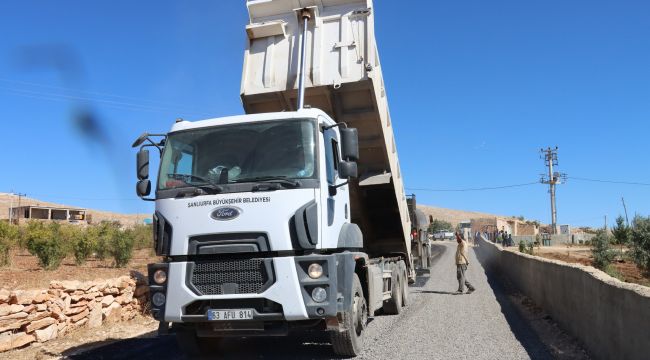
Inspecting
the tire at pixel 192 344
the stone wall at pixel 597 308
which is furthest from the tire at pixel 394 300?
the tire at pixel 192 344

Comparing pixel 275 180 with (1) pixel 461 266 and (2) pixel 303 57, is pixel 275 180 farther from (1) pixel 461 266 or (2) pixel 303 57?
(1) pixel 461 266

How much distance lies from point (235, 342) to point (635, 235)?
1992 cm

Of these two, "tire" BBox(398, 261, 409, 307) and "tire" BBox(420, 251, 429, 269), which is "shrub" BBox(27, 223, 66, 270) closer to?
"tire" BBox(398, 261, 409, 307)

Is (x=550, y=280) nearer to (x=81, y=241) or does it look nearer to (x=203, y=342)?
(x=203, y=342)

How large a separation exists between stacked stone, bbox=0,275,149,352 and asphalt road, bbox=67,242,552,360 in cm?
101

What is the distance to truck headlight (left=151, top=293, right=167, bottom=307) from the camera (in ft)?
19.5

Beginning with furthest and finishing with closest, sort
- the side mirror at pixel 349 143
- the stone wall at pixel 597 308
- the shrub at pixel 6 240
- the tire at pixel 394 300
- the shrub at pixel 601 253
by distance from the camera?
the shrub at pixel 601 253 → the shrub at pixel 6 240 → the tire at pixel 394 300 → the side mirror at pixel 349 143 → the stone wall at pixel 597 308

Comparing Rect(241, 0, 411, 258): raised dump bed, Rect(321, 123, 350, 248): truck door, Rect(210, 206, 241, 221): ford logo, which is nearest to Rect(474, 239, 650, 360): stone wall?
Rect(321, 123, 350, 248): truck door

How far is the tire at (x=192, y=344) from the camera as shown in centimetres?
664

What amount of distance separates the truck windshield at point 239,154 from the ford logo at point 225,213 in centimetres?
37

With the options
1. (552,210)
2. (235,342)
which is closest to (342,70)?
(235,342)

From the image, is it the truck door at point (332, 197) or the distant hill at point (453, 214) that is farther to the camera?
the distant hill at point (453, 214)

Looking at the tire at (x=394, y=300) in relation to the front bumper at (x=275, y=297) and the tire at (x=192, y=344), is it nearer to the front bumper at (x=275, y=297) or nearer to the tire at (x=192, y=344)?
the tire at (x=192, y=344)

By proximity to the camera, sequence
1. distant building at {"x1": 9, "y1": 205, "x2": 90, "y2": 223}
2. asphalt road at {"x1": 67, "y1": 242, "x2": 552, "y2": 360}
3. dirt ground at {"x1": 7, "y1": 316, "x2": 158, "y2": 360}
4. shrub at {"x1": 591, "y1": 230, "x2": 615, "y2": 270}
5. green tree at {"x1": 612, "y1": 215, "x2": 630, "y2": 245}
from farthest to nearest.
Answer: distant building at {"x1": 9, "y1": 205, "x2": 90, "y2": 223}, green tree at {"x1": 612, "y1": 215, "x2": 630, "y2": 245}, shrub at {"x1": 591, "y1": 230, "x2": 615, "y2": 270}, dirt ground at {"x1": 7, "y1": 316, "x2": 158, "y2": 360}, asphalt road at {"x1": 67, "y1": 242, "x2": 552, "y2": 360}
